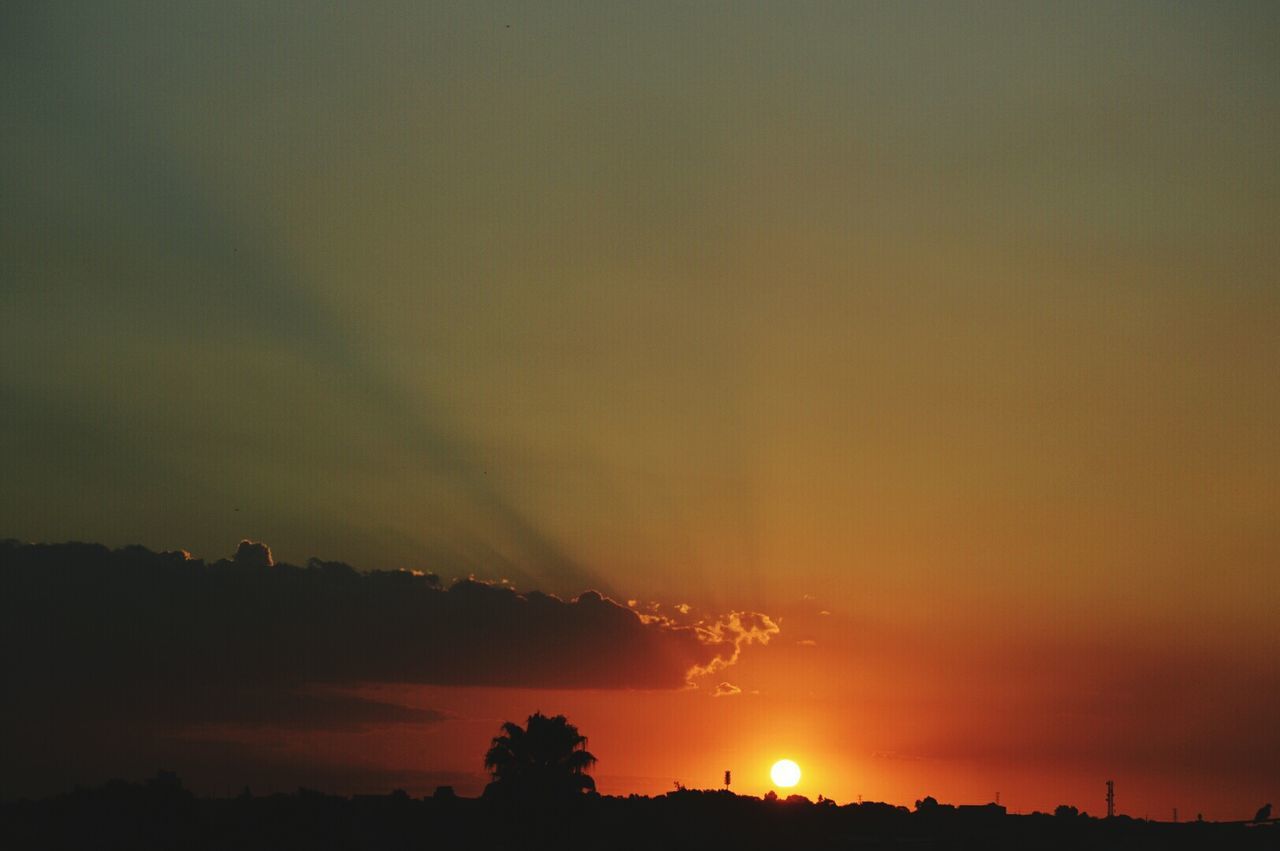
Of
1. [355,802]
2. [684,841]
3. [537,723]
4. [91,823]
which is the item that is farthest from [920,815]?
[91,823]

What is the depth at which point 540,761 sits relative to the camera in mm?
78938

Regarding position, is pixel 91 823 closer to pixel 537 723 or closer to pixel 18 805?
pixel 18 805

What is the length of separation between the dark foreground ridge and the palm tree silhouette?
1412mm

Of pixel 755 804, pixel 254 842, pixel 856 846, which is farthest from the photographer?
pixel 755 804

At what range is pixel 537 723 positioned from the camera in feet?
261

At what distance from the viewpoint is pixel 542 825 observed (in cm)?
7350

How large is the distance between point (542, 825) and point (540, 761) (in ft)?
18.8

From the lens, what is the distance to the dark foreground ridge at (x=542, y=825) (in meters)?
67.6

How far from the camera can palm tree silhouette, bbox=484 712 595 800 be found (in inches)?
3081

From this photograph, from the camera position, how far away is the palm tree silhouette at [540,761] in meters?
78.2

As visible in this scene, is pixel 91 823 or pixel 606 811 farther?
pixel 606 811

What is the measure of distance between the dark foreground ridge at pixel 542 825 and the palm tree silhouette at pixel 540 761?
141cm

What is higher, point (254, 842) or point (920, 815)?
point (920, 815)

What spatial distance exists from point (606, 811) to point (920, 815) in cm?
1539
